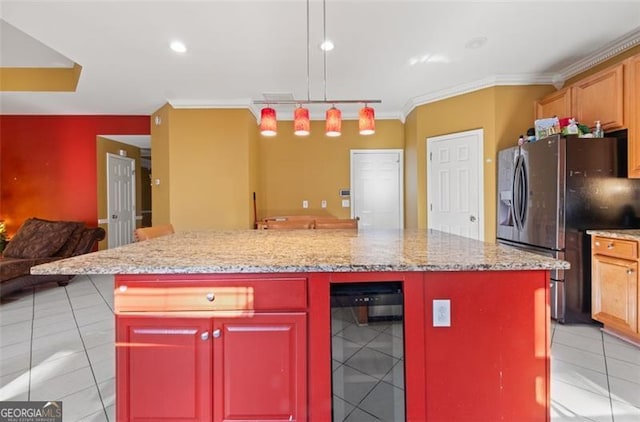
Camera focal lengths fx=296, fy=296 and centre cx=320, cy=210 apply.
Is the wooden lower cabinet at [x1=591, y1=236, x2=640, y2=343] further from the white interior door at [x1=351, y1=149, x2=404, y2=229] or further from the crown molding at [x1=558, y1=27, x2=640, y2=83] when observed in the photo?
the white interior door at [x1=351, y1=149, x2=404, y2=229]

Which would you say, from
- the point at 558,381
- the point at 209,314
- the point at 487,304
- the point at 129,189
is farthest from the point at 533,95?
the point at 129,189

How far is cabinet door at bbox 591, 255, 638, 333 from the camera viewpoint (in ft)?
7.52

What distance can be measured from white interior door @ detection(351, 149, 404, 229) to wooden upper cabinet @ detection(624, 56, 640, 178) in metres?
2.80

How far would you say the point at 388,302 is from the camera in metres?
1.23

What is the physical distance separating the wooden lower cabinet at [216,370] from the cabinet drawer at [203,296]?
53mm

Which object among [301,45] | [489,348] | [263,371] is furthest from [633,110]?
[263,371]

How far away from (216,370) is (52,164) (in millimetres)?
5458

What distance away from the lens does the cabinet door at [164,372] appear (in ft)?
4.05

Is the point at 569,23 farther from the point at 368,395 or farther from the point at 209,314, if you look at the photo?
the point at 209,314

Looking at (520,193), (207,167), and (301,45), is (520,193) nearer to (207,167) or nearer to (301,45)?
(301,45)

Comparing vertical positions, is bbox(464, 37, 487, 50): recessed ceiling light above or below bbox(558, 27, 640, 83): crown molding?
above

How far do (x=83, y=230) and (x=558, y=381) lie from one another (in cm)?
537

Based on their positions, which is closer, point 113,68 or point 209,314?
point 209,314

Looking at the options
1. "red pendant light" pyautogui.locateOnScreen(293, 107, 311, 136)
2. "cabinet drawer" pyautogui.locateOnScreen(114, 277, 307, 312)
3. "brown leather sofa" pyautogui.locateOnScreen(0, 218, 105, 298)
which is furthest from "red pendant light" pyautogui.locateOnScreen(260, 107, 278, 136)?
"brown leather sofa" pyautogui.locateOnScreen(0, 218, 105, 298)
